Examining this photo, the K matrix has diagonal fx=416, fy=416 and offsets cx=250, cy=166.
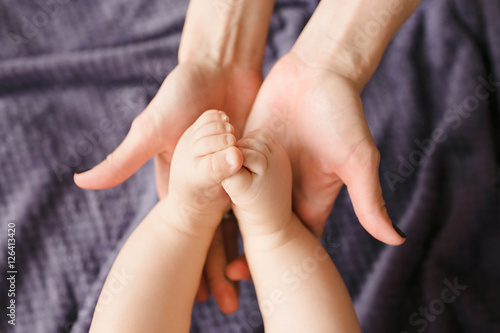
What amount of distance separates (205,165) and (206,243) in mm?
256

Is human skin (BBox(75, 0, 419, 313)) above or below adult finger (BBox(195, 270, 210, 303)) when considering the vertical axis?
above

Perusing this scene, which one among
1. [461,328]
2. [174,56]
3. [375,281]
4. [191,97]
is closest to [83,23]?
[174,56]

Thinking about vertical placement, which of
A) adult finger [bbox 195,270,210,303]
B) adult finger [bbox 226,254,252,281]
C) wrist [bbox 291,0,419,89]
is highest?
wrist [bbox 291,0,419,89]

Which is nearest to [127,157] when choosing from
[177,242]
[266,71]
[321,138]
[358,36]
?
[177,242]

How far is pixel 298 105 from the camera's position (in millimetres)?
963

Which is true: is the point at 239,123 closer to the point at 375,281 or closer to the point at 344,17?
the point at 344,17

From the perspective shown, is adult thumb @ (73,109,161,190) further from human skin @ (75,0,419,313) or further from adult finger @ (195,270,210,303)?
adult finger @ (195,270,210,303)

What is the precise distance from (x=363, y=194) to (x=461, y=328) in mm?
584

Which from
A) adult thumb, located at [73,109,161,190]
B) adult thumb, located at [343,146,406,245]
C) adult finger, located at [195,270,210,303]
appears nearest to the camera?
adult thumb, located at [343,146,406,245]

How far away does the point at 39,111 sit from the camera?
1414 mm

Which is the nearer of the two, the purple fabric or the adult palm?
the adult palm

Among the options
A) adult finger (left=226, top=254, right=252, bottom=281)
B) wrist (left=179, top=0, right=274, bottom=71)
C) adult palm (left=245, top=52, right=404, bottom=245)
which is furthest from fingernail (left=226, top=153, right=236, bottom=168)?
wrist (left=179, top=0, right=274, bottom=71)

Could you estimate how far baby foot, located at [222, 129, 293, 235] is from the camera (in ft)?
2.52

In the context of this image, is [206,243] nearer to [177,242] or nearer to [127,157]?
[177,242]
